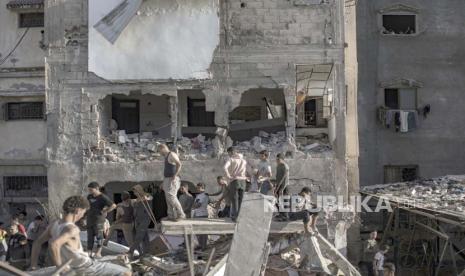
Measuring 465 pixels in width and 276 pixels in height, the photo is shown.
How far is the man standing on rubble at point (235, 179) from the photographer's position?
1378cm

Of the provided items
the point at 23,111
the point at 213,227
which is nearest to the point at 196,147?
the point at 23,111

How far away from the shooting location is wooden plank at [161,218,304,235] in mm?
12438

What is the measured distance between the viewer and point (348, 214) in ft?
62.7

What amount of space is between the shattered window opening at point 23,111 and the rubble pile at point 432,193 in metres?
11.3

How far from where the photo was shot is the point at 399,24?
2603 centimetres

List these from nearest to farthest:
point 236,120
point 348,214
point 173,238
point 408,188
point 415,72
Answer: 1. point 173,238
2. point 348,214
3. point 408,188
4. point 236,120
5. point 415,72

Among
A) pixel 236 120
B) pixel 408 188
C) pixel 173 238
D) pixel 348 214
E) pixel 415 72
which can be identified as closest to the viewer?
pixel 173 238

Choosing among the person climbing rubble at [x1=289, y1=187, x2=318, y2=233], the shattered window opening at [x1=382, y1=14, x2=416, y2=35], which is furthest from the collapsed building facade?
→ the shattered window opening at [x1=382, y1=14, x2=416, y2=35]

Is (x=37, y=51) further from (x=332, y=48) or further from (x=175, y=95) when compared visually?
(x=332, y=48)

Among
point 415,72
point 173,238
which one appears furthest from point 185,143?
point 415,72

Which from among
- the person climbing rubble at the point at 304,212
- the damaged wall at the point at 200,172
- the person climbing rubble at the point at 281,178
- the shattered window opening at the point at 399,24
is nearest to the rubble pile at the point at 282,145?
the damaged wall at the point at 200,172

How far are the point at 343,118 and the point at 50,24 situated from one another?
899 cm

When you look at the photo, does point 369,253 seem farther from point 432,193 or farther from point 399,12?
point 399,12

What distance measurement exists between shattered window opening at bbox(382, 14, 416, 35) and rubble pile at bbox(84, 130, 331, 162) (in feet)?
27.5
